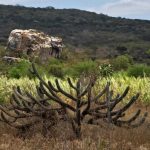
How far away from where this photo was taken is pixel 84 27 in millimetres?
171250

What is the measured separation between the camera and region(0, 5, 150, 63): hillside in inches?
5408

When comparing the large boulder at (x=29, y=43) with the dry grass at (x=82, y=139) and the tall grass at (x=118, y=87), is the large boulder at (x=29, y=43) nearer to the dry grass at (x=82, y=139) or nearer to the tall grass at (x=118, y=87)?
the tall grass at (x=118, y=87)

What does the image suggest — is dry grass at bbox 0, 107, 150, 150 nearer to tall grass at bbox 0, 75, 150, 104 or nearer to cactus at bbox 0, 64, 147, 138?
cactus at bbox 0, 64, 147, 138

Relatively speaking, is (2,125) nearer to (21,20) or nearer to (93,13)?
(21,20)

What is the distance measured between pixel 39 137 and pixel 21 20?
6379 inches

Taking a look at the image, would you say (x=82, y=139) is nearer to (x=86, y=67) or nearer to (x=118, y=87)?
(x=118, y=87)

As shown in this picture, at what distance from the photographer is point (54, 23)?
173m

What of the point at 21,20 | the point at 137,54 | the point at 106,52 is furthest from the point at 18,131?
the point at 21,20

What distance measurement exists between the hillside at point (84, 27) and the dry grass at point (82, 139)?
Result: 11289 cm

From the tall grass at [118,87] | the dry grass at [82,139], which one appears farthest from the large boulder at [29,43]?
the dry grass at [82,139]

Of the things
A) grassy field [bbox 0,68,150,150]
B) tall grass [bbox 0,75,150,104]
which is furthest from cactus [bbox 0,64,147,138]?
tall grass [bbox 0,75,150,104]

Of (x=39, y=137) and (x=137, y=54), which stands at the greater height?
(x=39, y=137)

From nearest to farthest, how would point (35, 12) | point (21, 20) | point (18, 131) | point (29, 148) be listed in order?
point (29, 148), point (18, 131), point (21, 20), point (35, 12)

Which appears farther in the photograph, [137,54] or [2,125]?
[137,54]
